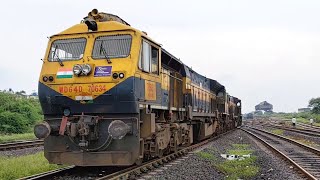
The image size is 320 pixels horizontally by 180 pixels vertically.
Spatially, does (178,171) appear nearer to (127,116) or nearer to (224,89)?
(127,116)

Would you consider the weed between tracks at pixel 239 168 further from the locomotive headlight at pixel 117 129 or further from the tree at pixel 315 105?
Result: the tree at pixel 315 105

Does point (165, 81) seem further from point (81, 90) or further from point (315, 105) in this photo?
point (315, 105)

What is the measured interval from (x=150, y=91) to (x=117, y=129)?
6.65ft

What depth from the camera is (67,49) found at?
1027 cm

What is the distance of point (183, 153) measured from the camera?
1477 centimetres

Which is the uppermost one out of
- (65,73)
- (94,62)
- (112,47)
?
(112,47)

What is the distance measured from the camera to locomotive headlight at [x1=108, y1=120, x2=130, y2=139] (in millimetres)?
9062

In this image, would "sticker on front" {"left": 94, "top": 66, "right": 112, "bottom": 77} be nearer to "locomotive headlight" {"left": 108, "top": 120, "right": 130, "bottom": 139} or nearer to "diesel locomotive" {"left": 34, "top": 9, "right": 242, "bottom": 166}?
"diesel locomotive" {"left": 34, "top": 9, "right": 242, "bottom": 166}

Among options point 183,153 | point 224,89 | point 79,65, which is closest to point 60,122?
point 79,65

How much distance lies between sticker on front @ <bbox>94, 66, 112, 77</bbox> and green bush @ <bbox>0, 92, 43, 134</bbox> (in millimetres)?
23889

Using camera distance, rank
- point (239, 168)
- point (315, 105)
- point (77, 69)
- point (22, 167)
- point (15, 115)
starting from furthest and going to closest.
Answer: point (315, 105), point (15, 115), point (239, 168), point (22, 167), point (77, 69)

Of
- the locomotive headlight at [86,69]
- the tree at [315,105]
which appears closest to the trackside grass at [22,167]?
the locomotive headlight at [86,69]

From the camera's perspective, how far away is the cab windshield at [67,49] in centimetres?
1013

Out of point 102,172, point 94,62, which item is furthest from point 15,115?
point 94,62
